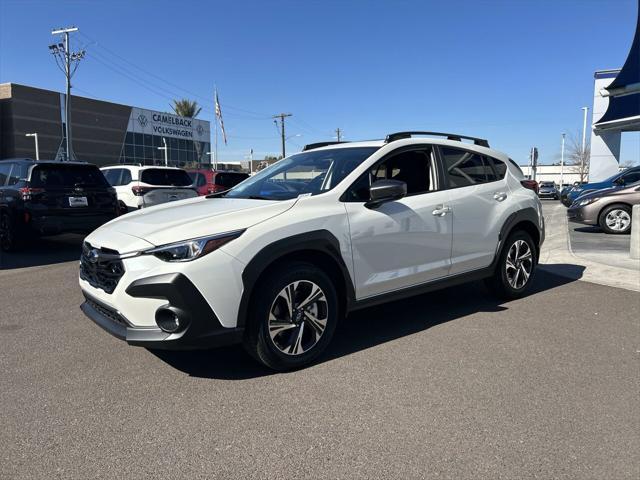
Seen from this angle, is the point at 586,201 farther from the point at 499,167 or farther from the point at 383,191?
the point at 383,191

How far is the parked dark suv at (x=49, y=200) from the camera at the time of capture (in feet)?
28.0

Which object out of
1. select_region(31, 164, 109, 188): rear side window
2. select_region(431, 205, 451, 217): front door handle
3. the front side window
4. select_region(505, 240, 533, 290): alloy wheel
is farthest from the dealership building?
select_region(431, 205, 451, 217): front door handle

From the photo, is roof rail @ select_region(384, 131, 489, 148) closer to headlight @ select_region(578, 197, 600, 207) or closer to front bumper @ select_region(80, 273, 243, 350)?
front bumper @ select_region(80, 273, 243, 350)

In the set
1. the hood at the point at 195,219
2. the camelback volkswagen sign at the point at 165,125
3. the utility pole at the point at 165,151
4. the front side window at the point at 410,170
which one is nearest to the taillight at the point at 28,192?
the hood at the point at 195,219

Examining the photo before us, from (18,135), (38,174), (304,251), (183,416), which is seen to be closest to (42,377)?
(183,416)

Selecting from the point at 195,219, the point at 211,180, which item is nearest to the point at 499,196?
the point at 195,219

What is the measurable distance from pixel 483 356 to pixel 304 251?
1.68 meters

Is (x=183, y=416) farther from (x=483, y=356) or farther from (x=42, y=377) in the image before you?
(x=483, y=356)

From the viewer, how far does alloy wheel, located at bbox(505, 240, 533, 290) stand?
5.58 metres

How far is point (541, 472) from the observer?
249cm

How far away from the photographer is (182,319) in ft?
10.5

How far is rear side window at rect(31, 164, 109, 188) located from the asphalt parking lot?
170 inches

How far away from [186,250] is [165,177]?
28.7ft

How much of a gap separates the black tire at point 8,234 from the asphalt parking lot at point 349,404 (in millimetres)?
4494
